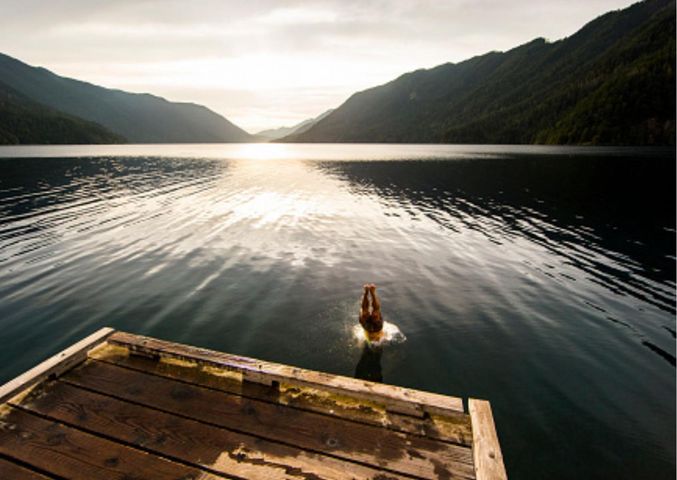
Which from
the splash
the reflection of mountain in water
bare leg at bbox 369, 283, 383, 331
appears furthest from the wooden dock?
the reflection of mountain in water

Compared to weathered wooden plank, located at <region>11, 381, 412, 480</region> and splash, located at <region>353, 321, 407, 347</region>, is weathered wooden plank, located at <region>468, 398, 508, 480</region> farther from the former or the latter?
splash, located at <region>353, 321, 407, 347</region>

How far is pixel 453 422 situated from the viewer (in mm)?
6590

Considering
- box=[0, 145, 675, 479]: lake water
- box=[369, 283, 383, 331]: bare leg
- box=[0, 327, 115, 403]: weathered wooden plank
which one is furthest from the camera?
box=[369, 283, 383, 331]: bare leg

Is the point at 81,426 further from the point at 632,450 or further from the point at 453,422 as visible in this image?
the point at 632,450

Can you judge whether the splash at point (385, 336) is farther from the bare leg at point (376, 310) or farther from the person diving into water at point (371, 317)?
the bare leg at point (376, 310)

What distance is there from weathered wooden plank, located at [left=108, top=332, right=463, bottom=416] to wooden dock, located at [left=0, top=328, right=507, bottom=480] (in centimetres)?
3

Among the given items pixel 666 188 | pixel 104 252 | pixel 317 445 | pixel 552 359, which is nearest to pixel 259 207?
pixel 104 252

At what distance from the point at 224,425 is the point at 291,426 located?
1.22 meters

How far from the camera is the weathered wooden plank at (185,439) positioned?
5574 mm

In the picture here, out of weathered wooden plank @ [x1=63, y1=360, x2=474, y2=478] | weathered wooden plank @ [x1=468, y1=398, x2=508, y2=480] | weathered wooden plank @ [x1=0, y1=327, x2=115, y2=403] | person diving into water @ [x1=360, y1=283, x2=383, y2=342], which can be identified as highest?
weathered wooden plank @ [x1=0, y1=327, x2=115, y2=403]

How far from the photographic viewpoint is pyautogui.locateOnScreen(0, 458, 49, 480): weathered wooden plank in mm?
5414

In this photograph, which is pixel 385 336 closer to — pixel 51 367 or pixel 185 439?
pixel 185 439

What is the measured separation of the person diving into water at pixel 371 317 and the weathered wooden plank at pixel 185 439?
707cm

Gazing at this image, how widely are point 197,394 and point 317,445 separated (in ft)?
9.37
